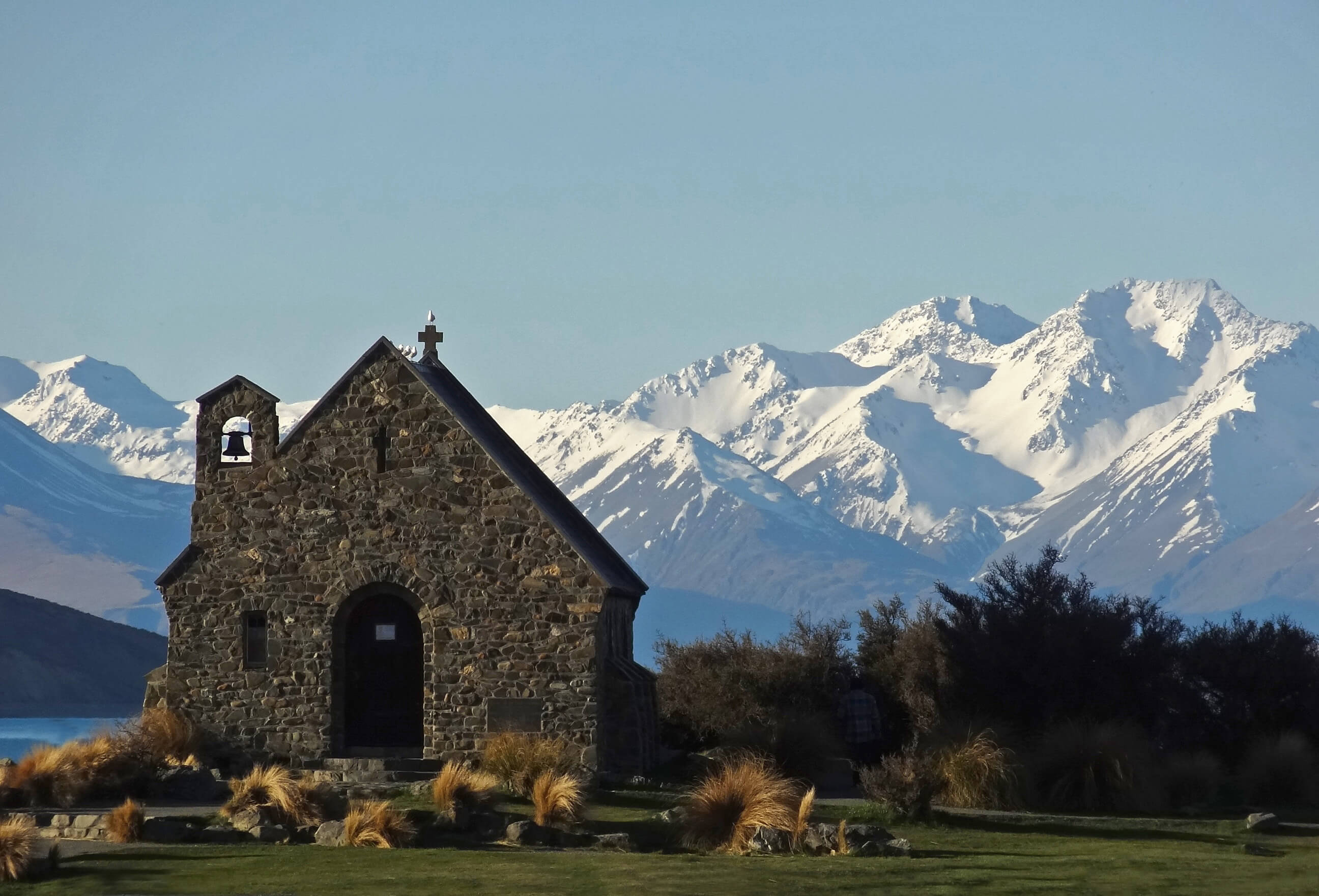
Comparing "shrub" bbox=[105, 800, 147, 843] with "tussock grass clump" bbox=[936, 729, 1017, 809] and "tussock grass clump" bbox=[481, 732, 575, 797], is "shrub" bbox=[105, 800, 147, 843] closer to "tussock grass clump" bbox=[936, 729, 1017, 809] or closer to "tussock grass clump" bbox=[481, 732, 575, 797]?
"tussock grass clump" bbox=[481, 732, 575, 797]

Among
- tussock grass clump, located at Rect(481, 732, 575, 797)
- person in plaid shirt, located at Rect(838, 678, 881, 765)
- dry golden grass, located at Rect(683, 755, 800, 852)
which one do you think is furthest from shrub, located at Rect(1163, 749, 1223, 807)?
tussock grass clump, located at Rect(481, 732, 575, 797)

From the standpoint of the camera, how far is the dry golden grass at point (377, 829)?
23406 mm

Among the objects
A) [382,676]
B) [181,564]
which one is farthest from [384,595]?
[181,564]

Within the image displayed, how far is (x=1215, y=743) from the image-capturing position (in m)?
36.7

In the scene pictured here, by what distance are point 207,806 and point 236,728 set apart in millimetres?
5582

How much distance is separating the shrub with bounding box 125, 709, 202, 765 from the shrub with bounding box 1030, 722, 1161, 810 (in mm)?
14293

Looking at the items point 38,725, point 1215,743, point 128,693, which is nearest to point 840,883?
point 1215,743

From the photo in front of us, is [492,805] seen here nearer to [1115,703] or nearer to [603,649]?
[603,649]

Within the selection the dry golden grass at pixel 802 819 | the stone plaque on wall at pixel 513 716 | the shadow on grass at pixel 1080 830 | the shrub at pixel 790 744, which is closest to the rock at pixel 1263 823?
the shadow on grass at pixel 1080 830

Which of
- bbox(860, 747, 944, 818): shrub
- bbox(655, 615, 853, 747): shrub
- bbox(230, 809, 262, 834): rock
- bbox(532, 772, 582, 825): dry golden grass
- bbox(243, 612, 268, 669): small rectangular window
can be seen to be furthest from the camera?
bbox(655, 615, 853, 747): shrub

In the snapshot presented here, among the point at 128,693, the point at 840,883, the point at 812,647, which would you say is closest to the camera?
the point at 840,883

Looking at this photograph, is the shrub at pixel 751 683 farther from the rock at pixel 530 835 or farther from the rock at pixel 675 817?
the rock at pixel 530 835

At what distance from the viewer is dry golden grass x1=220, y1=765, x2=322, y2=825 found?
25.0 meters

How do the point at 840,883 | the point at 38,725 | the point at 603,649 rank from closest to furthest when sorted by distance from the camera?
the point at 840,883
the point at 603,649
the point at 38,725
